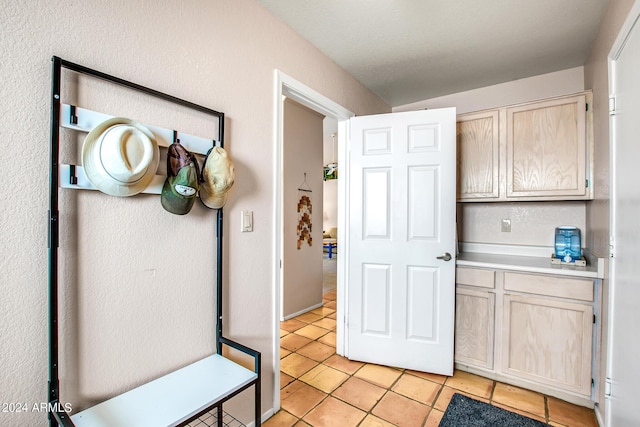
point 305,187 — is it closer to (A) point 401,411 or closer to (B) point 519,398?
(A) point 401,411

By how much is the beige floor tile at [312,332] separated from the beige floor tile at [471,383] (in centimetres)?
127

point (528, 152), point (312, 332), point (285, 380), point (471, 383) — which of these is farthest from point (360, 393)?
point (528, 152)

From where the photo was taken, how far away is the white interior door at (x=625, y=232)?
4.01ft

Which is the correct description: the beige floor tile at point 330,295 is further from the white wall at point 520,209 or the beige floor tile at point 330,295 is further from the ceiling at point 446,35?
the ceiling at point 446,35

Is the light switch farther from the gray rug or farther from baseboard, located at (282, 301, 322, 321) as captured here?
baseboard, located at (282, 301, 322, 321)

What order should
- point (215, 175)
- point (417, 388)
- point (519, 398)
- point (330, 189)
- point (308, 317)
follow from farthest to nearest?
point (330, 189) < point (308, 317) < point (417, 388) < point (519, 398) < point (215, 175)

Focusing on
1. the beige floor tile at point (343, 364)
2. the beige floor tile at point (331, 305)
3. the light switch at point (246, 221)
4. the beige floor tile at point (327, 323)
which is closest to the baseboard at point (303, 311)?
the beige floor tile at point (331, 305)

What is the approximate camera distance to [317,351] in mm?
2668

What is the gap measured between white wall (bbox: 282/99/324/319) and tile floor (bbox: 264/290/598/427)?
107cm

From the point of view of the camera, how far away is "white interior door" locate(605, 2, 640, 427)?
1.22 meters

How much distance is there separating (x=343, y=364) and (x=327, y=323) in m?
0.94

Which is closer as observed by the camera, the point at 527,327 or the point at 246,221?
the point at 246,221

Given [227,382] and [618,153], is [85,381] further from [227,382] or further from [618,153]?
[618,153]

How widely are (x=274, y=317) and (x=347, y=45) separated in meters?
1.94
